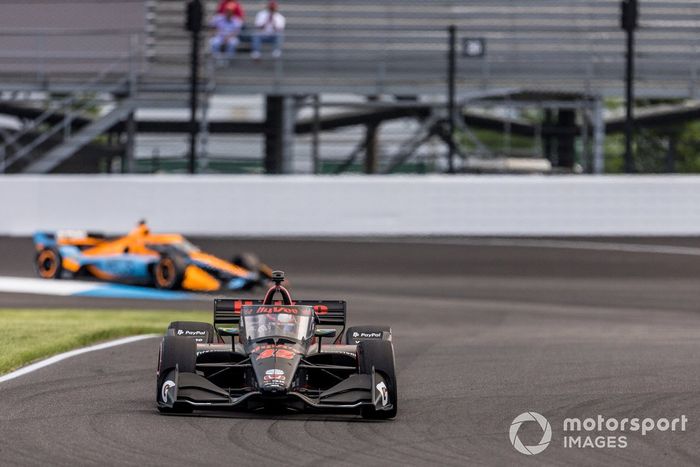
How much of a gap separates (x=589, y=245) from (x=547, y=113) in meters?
8.24

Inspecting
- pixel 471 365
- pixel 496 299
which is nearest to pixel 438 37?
pixel 496 299

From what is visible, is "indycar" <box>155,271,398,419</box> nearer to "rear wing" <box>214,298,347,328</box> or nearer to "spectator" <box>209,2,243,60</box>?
"rear wing" <box>214,298,347,328</box>

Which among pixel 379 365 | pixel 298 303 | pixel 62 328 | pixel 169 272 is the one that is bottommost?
pixel 169 272

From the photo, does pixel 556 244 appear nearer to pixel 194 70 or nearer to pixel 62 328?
pixel 194 70

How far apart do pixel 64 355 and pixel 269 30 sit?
17668 mm

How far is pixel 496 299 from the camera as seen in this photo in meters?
17.4

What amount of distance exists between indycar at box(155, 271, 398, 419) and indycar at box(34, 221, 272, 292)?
27.6 feet

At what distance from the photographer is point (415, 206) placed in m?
23.3

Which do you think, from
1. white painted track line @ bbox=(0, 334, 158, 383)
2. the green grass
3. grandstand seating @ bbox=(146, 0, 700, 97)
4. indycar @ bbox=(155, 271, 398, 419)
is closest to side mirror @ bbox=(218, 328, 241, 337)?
indycar @ bbox=(155, 271, 398, 419)

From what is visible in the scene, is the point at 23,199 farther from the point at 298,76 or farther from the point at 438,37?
the point at 438,37

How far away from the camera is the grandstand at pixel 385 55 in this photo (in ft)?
93.2

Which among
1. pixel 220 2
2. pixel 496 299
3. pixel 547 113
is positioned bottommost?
pixel 496 299

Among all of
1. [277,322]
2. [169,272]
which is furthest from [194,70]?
[277,322]

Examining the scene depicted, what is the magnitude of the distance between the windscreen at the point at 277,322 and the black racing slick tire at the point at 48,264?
10734mm
